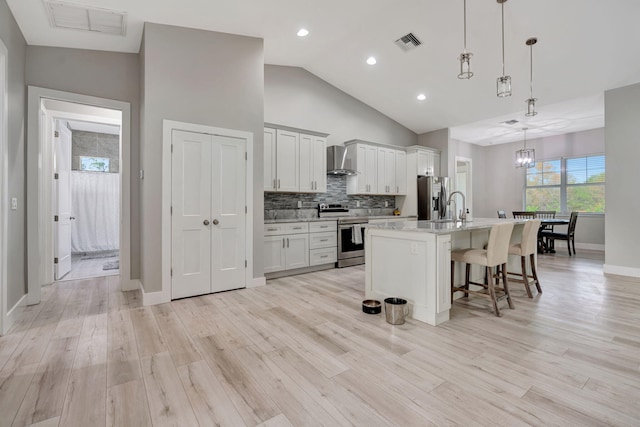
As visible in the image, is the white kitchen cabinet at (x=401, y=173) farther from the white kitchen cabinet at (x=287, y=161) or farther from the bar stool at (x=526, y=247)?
the bar stool at (x=526, y=247)

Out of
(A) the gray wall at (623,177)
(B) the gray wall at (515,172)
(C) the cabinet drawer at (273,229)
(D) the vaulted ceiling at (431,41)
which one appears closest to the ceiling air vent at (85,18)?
(D) the vaulted ceiling at (431,41)

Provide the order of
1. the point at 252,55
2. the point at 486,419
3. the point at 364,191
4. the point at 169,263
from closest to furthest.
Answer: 1. the point at 486,419
2. the point at 169,263
3. the point at 252,55
4. the point at 364,191

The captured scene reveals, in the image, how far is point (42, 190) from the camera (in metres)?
3.80

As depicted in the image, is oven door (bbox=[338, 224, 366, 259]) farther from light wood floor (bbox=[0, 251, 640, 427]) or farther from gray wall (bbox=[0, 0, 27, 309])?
gray wall (bbox=[0, 0, 27, 309])

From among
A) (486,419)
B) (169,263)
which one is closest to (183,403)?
(486,419)

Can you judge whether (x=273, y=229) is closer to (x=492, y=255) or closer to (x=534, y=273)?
(x=492, y=255)

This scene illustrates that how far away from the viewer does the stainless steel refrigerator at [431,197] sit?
6680 millimetres

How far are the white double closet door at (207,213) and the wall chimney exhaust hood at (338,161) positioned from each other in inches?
85.1

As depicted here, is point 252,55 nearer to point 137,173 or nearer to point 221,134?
point 221,134

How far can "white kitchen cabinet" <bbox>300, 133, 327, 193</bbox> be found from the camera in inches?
203

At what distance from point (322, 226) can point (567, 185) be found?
7059mm

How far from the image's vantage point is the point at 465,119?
254 inches

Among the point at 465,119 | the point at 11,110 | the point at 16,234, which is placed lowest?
the point at 16,234

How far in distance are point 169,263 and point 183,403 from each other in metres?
2.14
